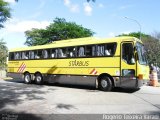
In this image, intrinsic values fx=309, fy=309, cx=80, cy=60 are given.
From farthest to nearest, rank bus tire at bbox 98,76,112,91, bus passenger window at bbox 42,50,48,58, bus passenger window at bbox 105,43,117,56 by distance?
bus passenger window at bbox 42,50,48,58 < bus tire at bbox 98,76,112,91 < bus passenger window at bbox 105,43,117,56

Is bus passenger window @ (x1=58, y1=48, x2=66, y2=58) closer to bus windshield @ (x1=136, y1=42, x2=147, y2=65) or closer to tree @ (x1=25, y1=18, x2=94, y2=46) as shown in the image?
bus windshield @ (x1=136, y1=42, x2=147, y2=65)

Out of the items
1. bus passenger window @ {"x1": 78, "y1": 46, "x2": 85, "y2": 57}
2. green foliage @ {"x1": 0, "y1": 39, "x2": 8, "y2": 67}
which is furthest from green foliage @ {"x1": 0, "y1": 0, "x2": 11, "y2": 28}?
bus passenger window @ {"x1": 78, "y1": 46, "x2": 85, "y2": 57}

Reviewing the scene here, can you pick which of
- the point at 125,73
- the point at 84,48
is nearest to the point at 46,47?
the point at 84,48

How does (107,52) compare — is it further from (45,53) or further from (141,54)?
(45,53)

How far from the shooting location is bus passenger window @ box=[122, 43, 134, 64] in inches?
666

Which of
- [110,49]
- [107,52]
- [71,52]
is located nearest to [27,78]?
[71,52]

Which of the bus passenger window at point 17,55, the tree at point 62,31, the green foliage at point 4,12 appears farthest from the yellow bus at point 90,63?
the tree at point 62,31

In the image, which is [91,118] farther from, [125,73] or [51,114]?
[125,73]

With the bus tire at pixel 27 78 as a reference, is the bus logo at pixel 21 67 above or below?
above

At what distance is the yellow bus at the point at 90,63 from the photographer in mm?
17000

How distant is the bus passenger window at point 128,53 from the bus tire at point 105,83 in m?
1.71

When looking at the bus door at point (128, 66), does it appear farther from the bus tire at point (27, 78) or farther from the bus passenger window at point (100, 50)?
the bus tire at point (27, 78)

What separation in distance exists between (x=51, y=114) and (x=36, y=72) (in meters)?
14.1

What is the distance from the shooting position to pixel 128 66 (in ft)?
55.7
